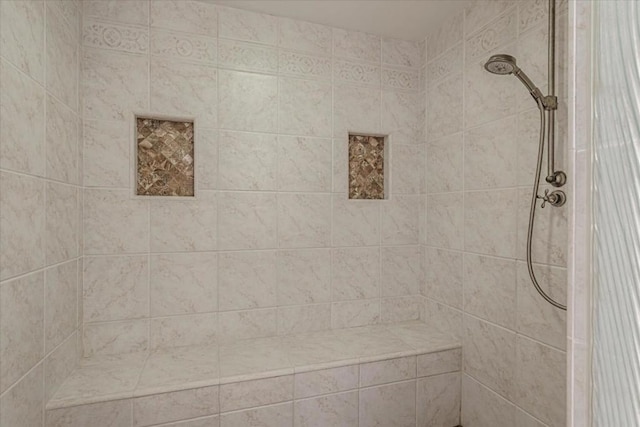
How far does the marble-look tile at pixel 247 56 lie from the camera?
69.4 inches

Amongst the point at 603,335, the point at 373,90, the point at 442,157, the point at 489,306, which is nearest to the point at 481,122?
the point at 442,157

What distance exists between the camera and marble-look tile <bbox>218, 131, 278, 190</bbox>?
176 centimetres

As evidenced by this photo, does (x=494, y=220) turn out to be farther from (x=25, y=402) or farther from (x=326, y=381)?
(x=25, y=402)

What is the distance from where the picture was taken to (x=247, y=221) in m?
1.81

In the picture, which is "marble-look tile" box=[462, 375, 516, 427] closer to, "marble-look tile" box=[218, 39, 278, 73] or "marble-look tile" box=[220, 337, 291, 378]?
"marble-look tile" box=[220, 337, 291, 378]

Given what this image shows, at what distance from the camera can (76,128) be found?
150 centimetres

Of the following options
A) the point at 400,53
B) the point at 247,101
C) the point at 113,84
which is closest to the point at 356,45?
the point at 400,53

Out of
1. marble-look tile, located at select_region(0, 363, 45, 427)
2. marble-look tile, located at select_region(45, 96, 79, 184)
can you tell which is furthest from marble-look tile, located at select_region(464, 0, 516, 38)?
marble-look tile, located at select_region(0, 363, 45, 427)

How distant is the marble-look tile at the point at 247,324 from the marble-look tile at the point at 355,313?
370mm

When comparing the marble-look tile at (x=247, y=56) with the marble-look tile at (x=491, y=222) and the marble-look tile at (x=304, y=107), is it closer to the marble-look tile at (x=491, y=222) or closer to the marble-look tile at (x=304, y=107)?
the marble-look tile at (x=304, y=107)

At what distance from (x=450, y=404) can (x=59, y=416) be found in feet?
5.80

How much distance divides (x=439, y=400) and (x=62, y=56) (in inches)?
94.0

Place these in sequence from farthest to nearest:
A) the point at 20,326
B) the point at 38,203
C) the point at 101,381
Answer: the point at 101,381 → the point at 38,203 → the point at 20,326

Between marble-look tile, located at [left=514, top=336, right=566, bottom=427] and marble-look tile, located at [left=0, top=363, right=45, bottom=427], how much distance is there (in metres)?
1.87
